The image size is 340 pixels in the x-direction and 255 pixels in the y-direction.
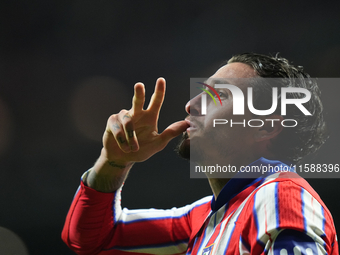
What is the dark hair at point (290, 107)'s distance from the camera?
3.09ft

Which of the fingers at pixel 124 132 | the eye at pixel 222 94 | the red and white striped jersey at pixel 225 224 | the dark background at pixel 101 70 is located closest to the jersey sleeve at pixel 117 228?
the red and white striped jersey at pixel 225 224

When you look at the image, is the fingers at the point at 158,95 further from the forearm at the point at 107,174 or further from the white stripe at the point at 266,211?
the white stripe at the point at 266,211

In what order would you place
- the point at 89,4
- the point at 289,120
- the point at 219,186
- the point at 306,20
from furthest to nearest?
the point at 89,4
the point at 306,20
the point at 289,120
the point at 219,186

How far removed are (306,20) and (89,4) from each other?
67.8 inches

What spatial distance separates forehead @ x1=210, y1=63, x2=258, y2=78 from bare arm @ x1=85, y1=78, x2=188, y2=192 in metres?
0.23

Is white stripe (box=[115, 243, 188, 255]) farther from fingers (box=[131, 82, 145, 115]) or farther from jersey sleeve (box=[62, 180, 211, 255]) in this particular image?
fingers (box=[131, 82, 145, 115])

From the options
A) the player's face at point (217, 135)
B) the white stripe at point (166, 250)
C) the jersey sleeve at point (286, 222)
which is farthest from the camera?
the white stripe at point (166, 250)

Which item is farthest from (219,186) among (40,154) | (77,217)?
(40,154)

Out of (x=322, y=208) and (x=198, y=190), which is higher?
(x=322, y=208)

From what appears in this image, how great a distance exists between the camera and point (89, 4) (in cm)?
221

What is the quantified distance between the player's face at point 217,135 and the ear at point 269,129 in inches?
1.0

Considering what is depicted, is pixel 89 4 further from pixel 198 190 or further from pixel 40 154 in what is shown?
pixel 198 190

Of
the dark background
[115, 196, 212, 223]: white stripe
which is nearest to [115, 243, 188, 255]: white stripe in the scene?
[115, 196, 212, 223]: white stripe

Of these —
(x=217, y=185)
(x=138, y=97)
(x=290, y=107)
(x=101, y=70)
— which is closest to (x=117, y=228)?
(x=217, y=185)
